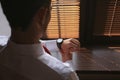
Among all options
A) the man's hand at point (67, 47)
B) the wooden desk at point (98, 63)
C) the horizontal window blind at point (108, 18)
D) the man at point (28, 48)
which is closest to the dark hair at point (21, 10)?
the man at point (28, 48)

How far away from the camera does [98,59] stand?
154 centimetres

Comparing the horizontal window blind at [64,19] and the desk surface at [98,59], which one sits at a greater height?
the horizontal window blind at [64,19]

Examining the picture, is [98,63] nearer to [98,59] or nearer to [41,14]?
[98,59]

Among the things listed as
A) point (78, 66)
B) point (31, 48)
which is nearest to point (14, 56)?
point (31, 48)

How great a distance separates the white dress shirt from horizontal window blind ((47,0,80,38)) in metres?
0.74

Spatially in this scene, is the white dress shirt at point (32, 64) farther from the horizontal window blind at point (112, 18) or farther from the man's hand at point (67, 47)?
the horizontal window blind at point (112, 18)

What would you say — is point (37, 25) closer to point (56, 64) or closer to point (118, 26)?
point (56, 64)

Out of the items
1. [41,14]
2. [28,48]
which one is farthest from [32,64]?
[41,14]

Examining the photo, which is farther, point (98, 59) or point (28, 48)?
point (98, 59)

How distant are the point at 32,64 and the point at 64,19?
2.65ft

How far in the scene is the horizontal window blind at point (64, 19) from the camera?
1542 millimetres

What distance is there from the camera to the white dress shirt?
32.2 inches

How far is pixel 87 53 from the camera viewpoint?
1596mm

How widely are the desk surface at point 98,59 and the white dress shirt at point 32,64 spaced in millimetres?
636
